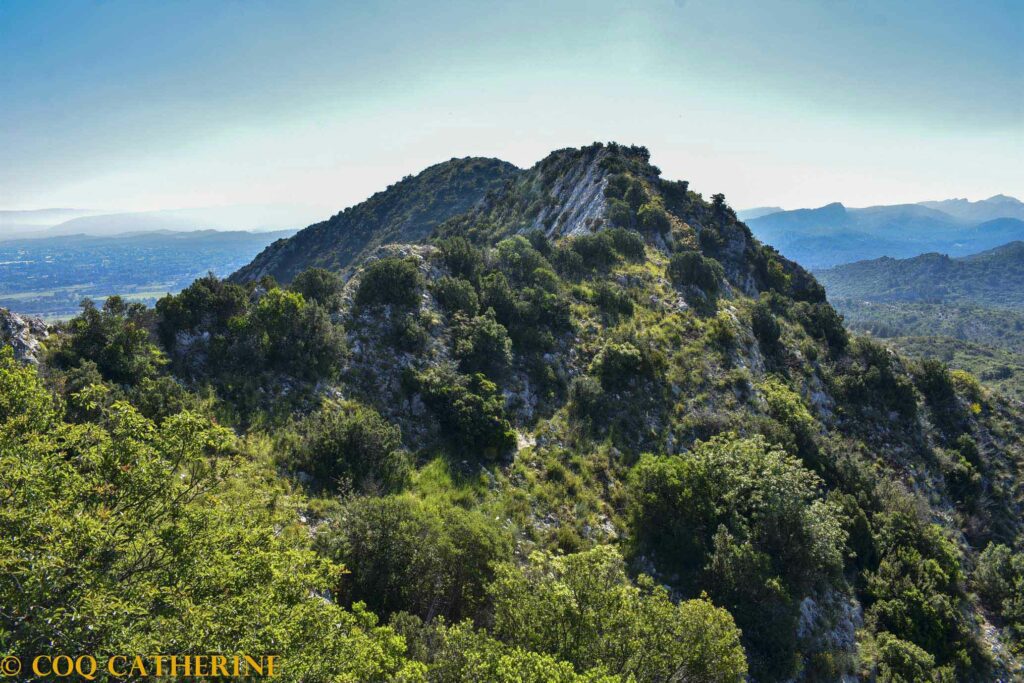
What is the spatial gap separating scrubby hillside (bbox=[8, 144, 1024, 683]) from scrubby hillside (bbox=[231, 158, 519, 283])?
71010mm

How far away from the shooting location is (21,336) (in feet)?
52.8

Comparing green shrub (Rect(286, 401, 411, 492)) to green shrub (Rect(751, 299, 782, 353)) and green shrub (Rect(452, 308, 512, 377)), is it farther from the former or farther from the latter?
green shrub (Rect(751, 299, 782, 353))

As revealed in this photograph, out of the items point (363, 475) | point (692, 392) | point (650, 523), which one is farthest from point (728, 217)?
point (363, 475)

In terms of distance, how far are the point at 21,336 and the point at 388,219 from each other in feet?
331

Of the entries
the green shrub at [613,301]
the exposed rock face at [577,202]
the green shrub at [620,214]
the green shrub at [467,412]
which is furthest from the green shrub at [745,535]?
A: the exposed rock face at [577,202]

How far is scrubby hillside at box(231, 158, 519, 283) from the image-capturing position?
332ft

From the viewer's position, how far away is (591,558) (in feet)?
41.4

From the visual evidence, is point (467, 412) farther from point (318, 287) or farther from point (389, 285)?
point (318, 287)

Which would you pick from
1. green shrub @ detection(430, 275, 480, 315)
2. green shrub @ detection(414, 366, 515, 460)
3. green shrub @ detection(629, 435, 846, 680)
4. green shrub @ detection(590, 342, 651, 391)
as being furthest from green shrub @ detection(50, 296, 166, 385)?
green shrub @ detection(590, 342, 651, 391)

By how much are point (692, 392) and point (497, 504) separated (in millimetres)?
16262

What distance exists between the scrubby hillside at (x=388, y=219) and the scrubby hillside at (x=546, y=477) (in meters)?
71.0

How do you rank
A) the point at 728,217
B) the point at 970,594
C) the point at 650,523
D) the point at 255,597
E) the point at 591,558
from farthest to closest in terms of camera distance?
the point at 728,217 < the point at 970,594 < the point at 650,523 < the point at 591,558 < the point at 255,597

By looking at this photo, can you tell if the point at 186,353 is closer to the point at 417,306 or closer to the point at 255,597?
the point at 417,306

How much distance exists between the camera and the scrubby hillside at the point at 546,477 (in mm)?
9867
